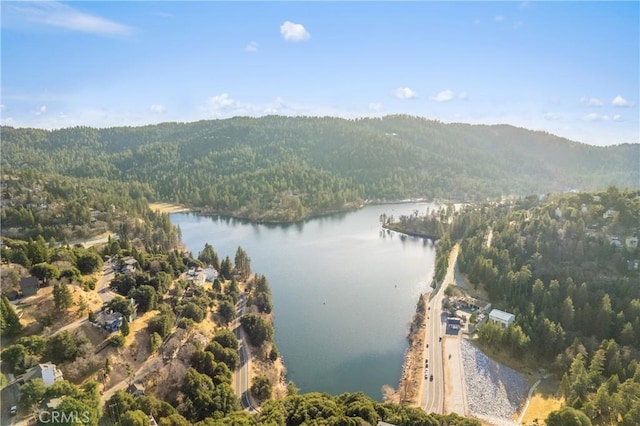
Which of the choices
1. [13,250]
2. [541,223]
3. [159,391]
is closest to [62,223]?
[13,250]

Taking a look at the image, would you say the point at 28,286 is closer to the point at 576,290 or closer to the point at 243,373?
the point at 243,373

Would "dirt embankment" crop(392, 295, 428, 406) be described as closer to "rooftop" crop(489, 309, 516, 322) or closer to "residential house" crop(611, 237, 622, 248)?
"rooftop" crop(489, 309, 516, 322)

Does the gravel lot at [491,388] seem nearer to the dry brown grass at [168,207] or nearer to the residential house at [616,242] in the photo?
the residential house at [616,242]

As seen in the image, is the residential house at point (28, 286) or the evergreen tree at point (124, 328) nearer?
the evergreen tree at point (124, 328)

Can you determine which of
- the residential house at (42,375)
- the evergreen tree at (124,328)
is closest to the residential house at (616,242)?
the evergreen tree at (124,328)

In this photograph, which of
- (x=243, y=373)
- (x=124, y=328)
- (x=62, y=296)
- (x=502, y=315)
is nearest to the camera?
(x=62, y=296)

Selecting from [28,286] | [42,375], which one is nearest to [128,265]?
[28,286]
